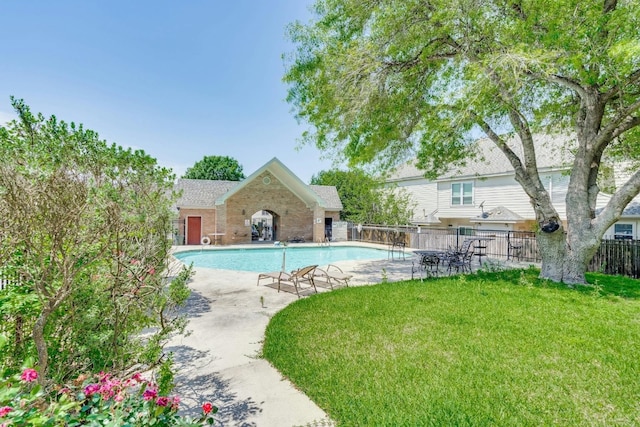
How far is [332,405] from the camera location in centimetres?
344

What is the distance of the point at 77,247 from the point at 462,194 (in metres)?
25.2

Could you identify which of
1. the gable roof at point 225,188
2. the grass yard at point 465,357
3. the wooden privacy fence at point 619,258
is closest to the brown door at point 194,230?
the gable roof at point 225,188

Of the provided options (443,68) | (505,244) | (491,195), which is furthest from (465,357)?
(491,195)

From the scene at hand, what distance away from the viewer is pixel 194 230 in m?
23.9

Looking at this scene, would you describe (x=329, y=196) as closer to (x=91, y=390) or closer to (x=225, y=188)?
(x=225, y=188)

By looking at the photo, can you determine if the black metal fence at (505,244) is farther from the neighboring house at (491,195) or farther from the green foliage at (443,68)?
the green foliage at (443,68)

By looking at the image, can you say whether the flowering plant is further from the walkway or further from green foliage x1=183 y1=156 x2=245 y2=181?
green foliage x1=183 y1=156 x2=245 y2=181

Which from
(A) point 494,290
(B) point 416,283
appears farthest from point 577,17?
(B) point 416,283

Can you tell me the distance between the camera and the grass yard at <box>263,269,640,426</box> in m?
3.30

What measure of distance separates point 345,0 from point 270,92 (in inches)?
298

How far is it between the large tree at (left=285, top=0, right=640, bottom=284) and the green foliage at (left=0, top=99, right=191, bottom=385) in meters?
8.04

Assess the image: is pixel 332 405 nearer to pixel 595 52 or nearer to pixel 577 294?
pixel 577 294

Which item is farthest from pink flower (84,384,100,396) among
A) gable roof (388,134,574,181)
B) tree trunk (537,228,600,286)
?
gable roof (388,134,574,181)

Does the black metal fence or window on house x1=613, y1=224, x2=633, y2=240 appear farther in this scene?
window on house x1=613, y1=224, x2=633, y2=240
